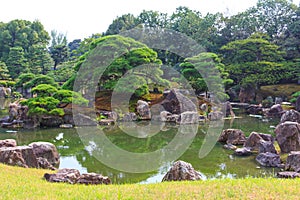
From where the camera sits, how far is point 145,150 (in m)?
11.6

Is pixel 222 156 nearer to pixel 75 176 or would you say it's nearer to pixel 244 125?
pixel 75 176

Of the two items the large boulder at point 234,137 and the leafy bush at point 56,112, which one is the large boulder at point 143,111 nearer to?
the leafy bush at point 56,112

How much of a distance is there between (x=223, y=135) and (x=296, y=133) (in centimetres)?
298

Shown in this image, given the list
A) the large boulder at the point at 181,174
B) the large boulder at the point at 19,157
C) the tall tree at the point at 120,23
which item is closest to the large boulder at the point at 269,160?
the large boulder at the point at 181,174

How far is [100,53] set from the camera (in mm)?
19312

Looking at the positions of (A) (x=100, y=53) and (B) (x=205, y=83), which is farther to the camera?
(B) (x=205, y=83)

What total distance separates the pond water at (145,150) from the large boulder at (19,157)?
134 cm

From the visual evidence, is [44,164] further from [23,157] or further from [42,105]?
[42,105]

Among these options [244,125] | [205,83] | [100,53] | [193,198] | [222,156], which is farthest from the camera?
[205,83]

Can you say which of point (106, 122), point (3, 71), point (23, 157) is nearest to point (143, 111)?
point (106, 122)

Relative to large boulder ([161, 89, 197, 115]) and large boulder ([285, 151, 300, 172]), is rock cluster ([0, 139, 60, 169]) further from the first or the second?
large boulder ([161, 89, 197, 115])

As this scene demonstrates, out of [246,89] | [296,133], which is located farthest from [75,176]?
[246,89]

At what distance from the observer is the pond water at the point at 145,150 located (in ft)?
27.8

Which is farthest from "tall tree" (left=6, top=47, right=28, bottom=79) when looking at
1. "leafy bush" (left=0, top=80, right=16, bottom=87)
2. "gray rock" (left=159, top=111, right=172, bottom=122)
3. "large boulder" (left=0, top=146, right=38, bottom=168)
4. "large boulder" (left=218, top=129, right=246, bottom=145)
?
"large boulder" (left=0, top=146, right=38, bottom=168)
